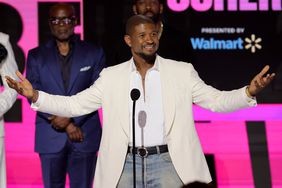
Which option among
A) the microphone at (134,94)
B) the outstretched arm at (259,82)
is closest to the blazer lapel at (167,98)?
the microphone at (134,94)

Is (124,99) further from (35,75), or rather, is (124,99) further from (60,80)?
(35,75)

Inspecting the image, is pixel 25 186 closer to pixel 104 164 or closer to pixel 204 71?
pixel 204 71

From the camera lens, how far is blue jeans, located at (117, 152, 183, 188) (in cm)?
412

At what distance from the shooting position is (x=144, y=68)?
4.34 metres

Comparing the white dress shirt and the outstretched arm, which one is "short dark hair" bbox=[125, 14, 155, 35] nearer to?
the white dress shirt

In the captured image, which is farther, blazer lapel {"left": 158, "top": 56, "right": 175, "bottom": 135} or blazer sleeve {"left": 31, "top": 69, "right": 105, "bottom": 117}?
blazer sleeve {"left": 31, "top": 69, "right": 105, "bottom": 117}

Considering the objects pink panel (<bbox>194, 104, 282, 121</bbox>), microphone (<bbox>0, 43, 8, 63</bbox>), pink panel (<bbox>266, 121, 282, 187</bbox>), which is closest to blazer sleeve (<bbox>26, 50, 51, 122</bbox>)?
microphone (<bbox>0, 43, 8, 63</bbox>)

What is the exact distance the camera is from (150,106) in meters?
4.21

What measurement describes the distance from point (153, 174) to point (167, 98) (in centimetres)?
45

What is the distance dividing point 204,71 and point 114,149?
8.71 ft

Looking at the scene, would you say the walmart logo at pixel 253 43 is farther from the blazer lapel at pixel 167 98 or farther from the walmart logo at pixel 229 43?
the blazer lapel at pixel 167 98

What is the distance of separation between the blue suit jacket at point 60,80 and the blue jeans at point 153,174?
4.46 ft

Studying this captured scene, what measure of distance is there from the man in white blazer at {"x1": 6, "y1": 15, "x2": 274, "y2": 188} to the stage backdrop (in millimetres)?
2333

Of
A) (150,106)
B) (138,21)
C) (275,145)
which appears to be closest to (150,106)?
(150,106)
